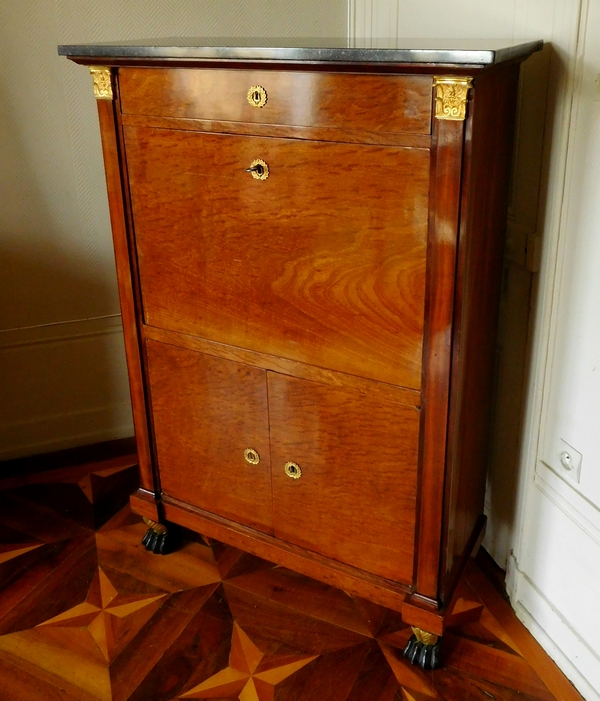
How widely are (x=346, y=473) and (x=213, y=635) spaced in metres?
0.44

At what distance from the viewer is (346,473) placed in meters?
1.35

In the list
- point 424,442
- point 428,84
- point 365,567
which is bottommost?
point 365,567

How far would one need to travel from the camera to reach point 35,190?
193cm

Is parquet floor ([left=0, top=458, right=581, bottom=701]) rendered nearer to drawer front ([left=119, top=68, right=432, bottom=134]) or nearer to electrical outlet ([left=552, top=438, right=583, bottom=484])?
electrical outlet ([left=552, top=438, right=583, bottom=484])

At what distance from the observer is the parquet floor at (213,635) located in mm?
1352

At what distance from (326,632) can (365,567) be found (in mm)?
174

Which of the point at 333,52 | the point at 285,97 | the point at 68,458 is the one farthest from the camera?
the point at 68,458

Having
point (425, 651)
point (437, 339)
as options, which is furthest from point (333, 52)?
point (425, 651)

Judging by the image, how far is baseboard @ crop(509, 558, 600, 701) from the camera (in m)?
1.31

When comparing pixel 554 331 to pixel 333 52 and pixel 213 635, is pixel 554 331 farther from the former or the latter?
pixel 213 635

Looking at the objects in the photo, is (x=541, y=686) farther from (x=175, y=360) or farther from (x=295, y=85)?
(x=295, y=85)

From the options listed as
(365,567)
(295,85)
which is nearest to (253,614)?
(365,567)

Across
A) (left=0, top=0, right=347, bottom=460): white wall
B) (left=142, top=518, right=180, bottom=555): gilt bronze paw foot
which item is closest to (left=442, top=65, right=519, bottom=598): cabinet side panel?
(left=142, top=518, right=180, bottom=555): gilt bronze paw foot

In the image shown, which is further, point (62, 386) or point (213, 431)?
point (62, 386)
